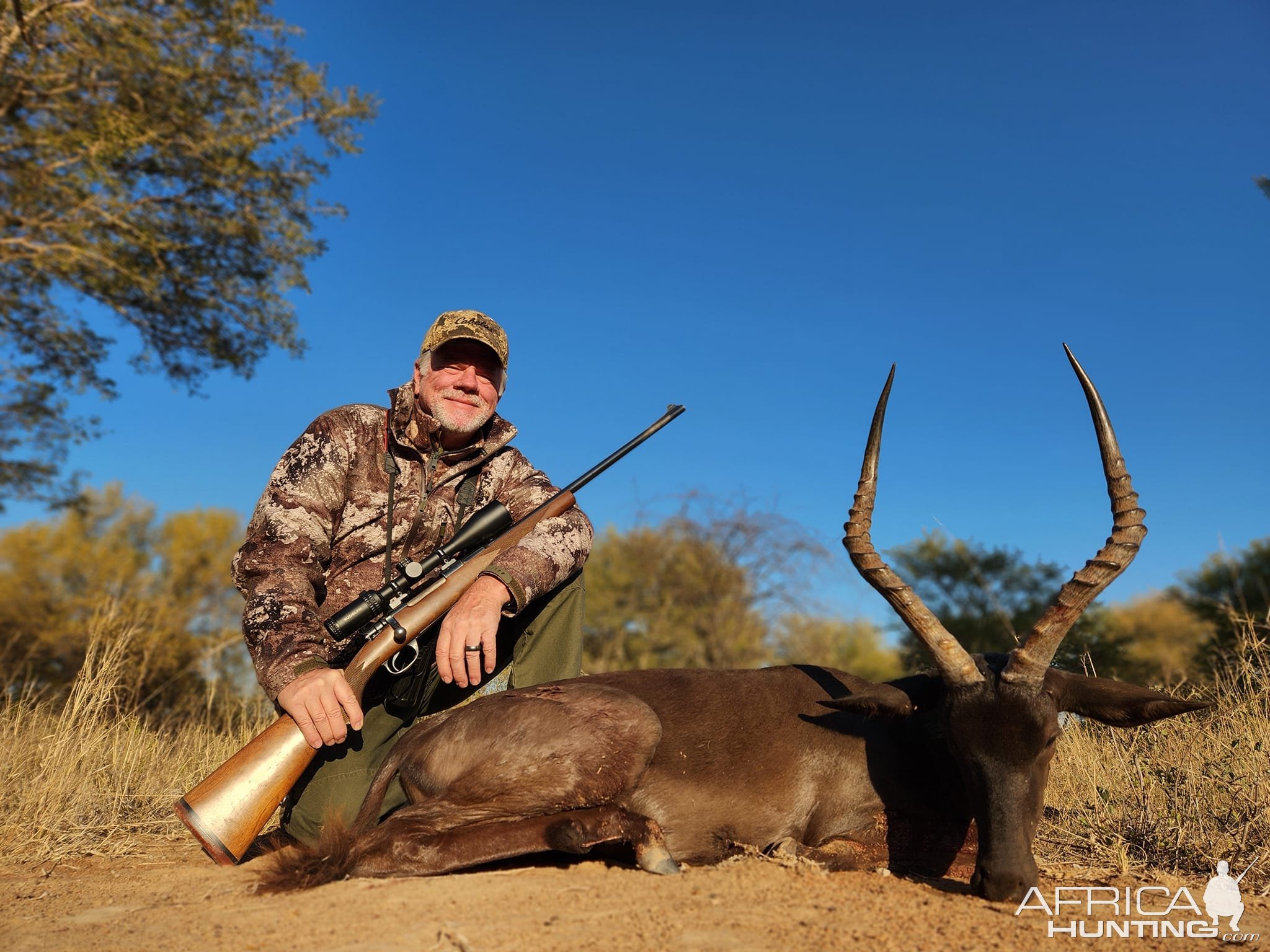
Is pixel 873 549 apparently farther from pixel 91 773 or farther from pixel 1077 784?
pixel 91 773

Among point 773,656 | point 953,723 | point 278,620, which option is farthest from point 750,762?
point 773,656

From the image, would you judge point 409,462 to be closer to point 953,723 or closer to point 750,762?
point 750,762

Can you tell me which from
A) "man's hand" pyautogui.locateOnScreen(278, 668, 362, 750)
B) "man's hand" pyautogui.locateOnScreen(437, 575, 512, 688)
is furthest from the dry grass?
"man's hand" pyautogui.locateOnScreen(437, 575, 512, 688)

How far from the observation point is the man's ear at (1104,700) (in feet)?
13.8

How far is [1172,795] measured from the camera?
185 inches

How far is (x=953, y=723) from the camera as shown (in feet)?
13.4

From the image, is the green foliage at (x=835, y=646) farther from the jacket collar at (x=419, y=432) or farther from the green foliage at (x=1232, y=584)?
the jacket collar at (x=419, y=432)

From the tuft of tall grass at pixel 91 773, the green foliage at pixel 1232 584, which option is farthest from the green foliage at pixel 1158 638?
the tuft of tall grass at pixel 91 773

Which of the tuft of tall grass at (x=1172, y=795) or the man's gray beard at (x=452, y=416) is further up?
the man's gray beard at (x=452, y=416)

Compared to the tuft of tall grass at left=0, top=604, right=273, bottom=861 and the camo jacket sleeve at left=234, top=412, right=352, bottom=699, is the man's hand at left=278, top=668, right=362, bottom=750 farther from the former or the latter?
the tuft of tall grass at left=0, top=604, right=273, bottom=861

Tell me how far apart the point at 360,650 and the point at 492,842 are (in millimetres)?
1214

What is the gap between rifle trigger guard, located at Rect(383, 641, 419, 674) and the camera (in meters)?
4.58

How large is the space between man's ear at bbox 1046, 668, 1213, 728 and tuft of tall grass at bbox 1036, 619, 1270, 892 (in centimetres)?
60

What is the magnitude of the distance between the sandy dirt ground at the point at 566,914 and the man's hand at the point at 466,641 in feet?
3.14
